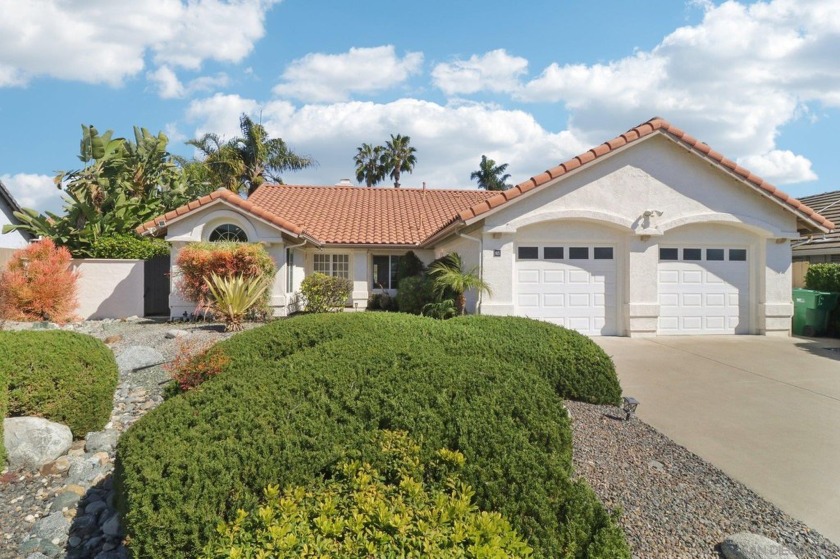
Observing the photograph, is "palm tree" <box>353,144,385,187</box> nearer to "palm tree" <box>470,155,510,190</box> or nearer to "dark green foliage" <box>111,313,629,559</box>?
"palm tree" <box>470,155,510,190</box>

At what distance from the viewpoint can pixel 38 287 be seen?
1365cm

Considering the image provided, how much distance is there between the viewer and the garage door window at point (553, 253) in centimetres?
1302

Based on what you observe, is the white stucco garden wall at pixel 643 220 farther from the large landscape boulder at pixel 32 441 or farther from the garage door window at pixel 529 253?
the large landscape boulder at pixel 32 441

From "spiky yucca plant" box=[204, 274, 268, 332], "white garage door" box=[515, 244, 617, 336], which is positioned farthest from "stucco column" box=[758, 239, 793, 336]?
"spiky yucca plant" box=[204, 274, 268, 332]

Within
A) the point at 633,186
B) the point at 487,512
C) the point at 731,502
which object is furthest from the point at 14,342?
the point at 633,186

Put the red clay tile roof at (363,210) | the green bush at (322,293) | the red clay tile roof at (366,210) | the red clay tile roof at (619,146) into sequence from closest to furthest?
the red clay tile roof at (619,146)
the green bush at (322,293)
the red clay tile roof at (363,210)
the red clay tile roof at (366,210)

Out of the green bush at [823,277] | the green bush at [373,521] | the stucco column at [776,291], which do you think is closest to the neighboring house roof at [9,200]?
the green bush at [373,521]

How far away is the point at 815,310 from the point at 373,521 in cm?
1601

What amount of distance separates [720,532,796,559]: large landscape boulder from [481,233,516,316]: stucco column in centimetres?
909

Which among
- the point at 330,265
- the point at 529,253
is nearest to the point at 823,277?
the point at 529,253

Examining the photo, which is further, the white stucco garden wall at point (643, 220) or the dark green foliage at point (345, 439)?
the white stucco garden wall at point (643, 220)

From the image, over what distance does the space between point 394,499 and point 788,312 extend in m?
14.5

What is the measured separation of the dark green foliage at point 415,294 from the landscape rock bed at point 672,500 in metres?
9.68

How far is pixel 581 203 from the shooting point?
1286 centimetres
